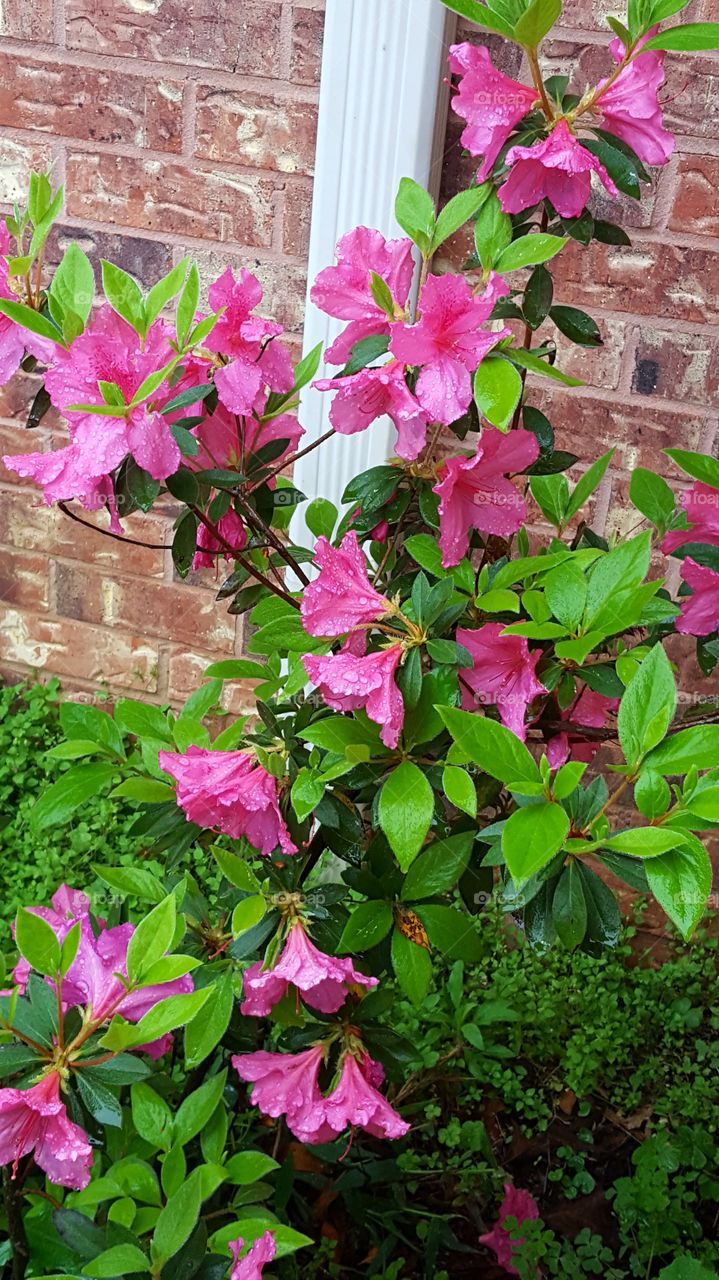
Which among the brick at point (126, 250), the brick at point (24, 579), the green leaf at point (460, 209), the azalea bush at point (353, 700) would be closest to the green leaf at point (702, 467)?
the azalea bush at point (353, 700)

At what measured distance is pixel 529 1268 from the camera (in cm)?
135

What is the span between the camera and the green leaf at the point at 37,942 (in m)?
0.69

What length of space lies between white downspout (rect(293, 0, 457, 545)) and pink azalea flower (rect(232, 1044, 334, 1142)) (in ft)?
3.09

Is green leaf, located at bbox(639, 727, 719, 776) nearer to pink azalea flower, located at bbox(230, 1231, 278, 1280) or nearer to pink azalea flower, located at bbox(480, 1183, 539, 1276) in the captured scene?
pink azalea flower, located at bbox(230, 1231, 278, 1280)

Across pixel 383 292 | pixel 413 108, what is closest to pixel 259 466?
pixel 383 292

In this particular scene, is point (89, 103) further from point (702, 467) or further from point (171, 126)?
point (702, 467)

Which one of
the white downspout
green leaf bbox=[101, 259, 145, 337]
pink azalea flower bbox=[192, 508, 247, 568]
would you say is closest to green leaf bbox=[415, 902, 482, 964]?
pink azalea flower bbox=[192, 508, 247, 568]

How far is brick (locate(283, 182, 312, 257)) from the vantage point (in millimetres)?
1655

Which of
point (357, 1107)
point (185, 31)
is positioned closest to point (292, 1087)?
point (357, 1107)

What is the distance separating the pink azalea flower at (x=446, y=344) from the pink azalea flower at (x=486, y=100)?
139mm

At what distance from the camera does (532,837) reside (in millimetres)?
666

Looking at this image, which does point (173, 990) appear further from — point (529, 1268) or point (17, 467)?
point (529, 1268)

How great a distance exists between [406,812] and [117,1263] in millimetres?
357

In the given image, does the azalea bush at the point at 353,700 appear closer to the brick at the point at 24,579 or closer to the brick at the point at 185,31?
the brick at the point at 185,31
